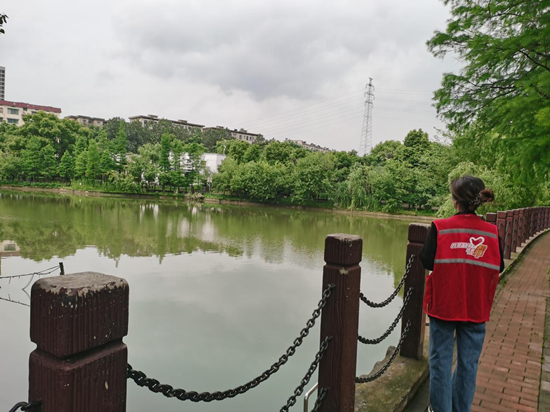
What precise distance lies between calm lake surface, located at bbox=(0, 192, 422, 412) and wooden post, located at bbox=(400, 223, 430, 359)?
2321mm

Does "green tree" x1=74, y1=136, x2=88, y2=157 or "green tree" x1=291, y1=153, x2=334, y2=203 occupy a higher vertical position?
"green tree" x1=74, y1=136, x2=88, y2=157

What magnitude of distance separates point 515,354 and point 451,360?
2.04 m

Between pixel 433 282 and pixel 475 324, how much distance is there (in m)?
0.32

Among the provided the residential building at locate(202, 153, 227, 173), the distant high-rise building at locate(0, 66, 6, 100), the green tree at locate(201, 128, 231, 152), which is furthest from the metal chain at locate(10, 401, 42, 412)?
the distant high-rise building at locate(0, 66, 6, 100)

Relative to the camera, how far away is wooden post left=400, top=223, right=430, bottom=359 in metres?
3.37

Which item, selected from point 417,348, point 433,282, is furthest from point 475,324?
point 417,348

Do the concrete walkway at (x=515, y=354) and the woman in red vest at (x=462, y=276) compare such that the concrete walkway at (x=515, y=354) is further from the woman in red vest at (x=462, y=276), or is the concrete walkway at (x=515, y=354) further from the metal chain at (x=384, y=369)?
the woman in red vest at (x=462, y=276)

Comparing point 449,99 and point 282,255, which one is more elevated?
point 449,99

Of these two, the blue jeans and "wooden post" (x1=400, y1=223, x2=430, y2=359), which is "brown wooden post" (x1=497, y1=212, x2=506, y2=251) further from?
the blue jeans

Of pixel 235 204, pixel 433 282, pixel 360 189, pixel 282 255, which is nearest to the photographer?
pixel 433 282

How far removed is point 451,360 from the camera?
2.42 m

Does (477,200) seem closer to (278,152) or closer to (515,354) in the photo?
(515,354)

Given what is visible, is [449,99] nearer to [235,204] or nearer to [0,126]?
[235,204]

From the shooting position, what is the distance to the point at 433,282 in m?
2.40
